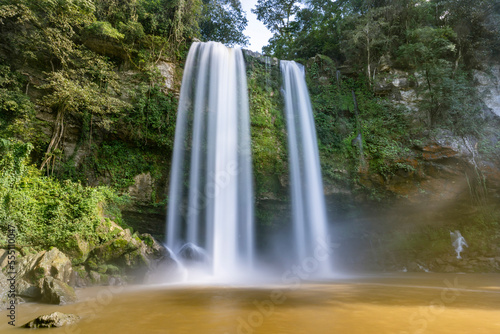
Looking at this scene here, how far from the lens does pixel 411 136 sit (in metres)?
12.5

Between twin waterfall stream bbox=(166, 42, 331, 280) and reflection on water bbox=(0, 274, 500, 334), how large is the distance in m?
6.36

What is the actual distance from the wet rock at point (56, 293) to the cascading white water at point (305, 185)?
29.9 ft

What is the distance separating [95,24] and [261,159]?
8410mm

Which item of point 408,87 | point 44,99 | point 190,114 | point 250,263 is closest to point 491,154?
point 408,87

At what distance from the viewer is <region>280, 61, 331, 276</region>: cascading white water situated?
1223cm

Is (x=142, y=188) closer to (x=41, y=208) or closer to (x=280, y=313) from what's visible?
(x=41, y=208)

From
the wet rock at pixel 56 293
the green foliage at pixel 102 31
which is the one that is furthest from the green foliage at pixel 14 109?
the wet rock at pixel 56 293

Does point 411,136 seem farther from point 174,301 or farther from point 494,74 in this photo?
point 174,301

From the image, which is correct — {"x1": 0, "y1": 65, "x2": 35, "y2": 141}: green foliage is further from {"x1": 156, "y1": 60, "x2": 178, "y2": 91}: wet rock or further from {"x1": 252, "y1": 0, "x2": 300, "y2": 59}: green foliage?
{"x1": 252, "y1": 0, "x2": 300, "y2": 59}: green foliage

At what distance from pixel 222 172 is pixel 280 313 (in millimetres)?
8265

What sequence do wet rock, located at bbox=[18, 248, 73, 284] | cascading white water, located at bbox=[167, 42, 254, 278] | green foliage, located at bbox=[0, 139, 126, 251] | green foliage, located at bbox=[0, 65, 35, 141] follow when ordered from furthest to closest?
cascading white water, located at bbox=[167, 42, 254, 278] < green foliage, located at bbox=[0, 65, 35, 141] < green foliage, located at bbox=[0, 139, 126, 251] < wet rock, located at bbox=[18, 248, 73, 284]

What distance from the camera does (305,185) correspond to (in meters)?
12.2

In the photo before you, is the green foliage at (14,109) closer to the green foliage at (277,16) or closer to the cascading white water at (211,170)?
the cascading white water at (211,170)

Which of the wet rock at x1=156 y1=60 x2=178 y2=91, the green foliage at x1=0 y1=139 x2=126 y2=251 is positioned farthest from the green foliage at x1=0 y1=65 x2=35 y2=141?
the wet rock at x1=156 y1=60 x2=178 y2=91
